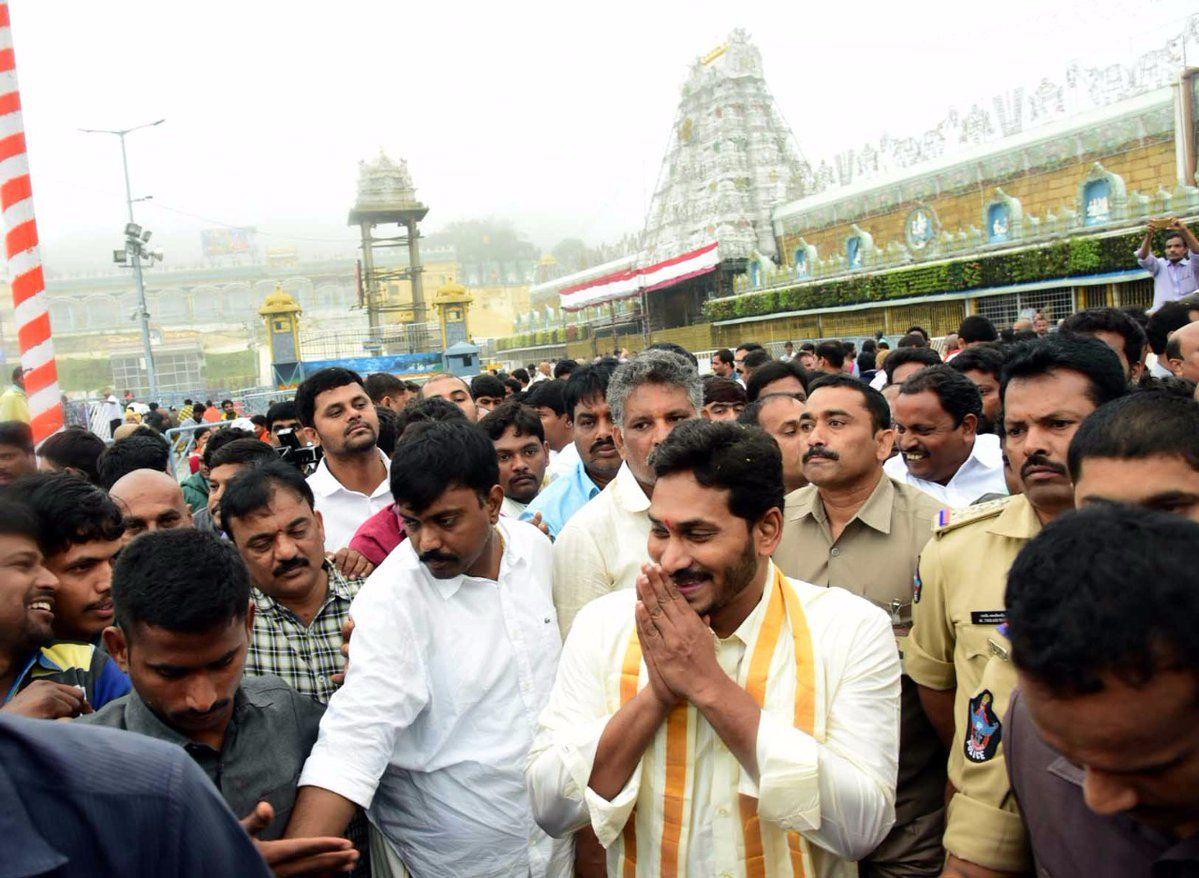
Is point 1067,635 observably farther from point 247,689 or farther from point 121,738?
point 247,689

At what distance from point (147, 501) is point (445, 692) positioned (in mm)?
1697

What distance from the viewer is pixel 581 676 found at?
6.35ft

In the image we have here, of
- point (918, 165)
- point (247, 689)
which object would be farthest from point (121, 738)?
point (918, 165)

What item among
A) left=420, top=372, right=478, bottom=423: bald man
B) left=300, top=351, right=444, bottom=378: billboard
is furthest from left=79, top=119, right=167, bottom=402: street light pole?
left=420, top=372, right=478, bottom=423: bald man

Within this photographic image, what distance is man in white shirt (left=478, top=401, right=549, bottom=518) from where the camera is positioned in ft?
14.7

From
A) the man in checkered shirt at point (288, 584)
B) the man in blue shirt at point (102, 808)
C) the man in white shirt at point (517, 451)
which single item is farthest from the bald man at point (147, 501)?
the man in blue shirt at point (102, 808)

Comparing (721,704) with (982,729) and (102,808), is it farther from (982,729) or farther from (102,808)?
(102,808)

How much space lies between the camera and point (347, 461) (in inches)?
178

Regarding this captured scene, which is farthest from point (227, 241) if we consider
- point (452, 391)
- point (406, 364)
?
point (452, 391)

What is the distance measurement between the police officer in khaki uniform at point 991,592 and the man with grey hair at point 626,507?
770mm

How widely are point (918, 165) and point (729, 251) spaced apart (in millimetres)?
9721

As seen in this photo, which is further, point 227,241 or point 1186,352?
point 227,241

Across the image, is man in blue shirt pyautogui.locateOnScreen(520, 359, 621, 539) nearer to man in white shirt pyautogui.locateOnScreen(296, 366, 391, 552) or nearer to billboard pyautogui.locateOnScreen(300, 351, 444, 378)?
man in white shirt pyautogui.locateOnScreen(296, 366, 391, 552)

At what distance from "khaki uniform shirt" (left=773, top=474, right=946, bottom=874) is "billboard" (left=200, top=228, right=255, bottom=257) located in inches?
6276
